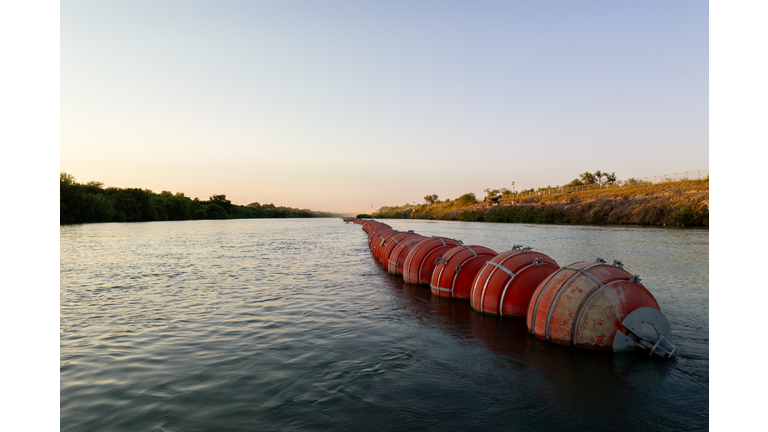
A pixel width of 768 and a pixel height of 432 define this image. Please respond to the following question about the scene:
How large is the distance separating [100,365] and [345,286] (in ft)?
29.8

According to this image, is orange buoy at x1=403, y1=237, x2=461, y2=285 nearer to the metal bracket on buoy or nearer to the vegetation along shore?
the metal bracket on buoy

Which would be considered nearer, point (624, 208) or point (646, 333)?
point (646, 333)

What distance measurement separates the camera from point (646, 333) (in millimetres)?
7145

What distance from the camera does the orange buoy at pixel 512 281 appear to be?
9445mm

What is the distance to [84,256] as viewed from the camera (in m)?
24.6

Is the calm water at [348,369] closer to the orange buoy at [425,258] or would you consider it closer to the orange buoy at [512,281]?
the orange buoy at [512,281]

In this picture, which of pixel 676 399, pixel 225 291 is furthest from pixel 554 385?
pixel 225 291

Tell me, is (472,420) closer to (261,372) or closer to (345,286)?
(261,372)

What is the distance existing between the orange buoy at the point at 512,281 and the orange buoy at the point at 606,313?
65.7 inches

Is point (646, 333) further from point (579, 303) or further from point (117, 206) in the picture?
point (117, 206)

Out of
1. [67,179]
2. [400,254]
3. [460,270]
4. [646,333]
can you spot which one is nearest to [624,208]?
[400,254]

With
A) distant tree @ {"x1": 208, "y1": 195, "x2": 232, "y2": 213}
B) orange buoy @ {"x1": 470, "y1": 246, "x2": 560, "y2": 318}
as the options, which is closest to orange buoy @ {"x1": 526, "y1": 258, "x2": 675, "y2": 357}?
orange buoy @ {"x1": 470, "y1": 246, "x2": 560, "y2": 318}

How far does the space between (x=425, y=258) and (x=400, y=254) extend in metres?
2.92

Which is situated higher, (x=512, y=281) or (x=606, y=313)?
(x=512, y=281)
